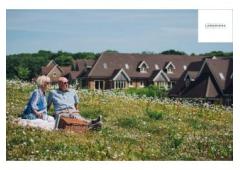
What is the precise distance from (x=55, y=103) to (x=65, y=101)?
0.14m

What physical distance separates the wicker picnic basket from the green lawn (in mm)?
85

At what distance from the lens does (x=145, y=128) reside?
9773 millimetres

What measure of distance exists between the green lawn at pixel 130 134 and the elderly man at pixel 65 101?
0.09m

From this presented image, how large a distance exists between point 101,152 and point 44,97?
Answer: 3.51 feet

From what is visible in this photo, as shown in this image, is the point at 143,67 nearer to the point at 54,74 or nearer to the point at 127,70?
the point at 127,70

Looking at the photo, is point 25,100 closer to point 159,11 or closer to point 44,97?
point 44,97

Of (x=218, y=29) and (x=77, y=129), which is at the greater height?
(x=218, y=29)

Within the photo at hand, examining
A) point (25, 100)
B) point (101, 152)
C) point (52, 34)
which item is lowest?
point (101, 152)

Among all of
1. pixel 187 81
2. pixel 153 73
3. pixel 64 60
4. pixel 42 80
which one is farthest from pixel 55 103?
pixel 187 81

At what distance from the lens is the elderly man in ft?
32.0

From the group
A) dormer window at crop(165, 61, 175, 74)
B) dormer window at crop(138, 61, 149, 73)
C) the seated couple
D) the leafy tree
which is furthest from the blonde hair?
dormer window at crop(165, 61, 175, 74)
